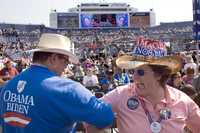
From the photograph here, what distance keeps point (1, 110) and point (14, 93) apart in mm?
206

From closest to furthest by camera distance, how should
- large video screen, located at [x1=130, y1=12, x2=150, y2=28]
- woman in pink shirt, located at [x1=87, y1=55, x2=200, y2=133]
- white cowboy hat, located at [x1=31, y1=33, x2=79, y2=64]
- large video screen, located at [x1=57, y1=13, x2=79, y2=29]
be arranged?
white cowboy hat, located at [x1=31, y1=33, x2=79, y2=64] → woman in pink shirt, located at [x1=87, y1=55, x2=200, y2=133] → large video screen, located at [x1=57, y1=13, x2=79, y2=29] → large video screen, located at [x1=130, y1=12, x2=150, y2=28]

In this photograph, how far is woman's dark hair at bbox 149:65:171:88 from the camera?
3.22 metres

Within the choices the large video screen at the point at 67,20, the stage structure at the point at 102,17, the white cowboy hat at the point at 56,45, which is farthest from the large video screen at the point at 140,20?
the white cowboy hat at the point at 56,45

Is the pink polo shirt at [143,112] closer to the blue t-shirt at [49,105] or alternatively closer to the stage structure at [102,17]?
the blue t-shirt at [49,105]

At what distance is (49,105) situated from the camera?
2.84 meters

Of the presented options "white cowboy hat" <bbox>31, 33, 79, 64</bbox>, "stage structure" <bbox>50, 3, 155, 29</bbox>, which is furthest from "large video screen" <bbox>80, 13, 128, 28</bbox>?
"white cowboy hat" <bbox>31, 33, 79, 64</bbox>

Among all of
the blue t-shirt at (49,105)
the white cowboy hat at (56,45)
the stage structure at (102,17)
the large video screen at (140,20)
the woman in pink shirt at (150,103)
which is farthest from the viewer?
the large video screen at (140,20)

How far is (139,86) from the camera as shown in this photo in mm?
3197

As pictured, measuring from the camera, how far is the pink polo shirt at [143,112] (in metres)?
3.15

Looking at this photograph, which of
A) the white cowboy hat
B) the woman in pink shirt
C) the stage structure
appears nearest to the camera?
the white cowboy hat

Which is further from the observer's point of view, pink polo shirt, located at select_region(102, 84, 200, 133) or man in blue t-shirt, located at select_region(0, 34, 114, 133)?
pink polo shirt, located at select_region(102, 84, 200, 133)

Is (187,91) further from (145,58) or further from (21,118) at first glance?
(21,118)

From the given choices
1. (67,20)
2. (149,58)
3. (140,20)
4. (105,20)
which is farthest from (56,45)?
(140,20)

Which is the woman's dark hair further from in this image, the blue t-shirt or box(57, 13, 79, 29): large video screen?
box(57, 13, 79, 29): large video screen
